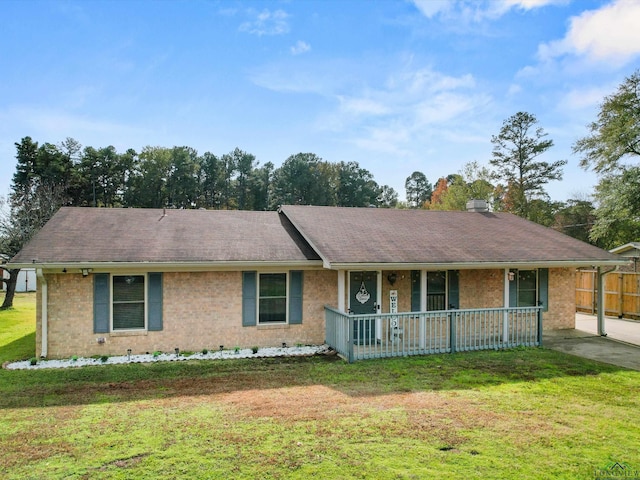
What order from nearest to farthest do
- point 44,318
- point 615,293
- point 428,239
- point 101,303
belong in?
point 44,318 → point 101,303 → point 428,239 → point 615,293

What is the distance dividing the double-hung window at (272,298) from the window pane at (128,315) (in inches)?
113

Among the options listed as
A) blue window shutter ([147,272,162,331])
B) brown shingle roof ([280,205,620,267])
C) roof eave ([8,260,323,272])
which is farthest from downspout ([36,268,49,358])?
brown shingle roof ([280,205,620,267])

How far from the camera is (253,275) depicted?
11078mm

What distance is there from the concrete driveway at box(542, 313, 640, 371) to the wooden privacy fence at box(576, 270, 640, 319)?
92cm

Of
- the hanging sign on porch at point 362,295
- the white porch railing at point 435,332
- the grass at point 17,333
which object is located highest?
the hanging sign on porch at point 362,295

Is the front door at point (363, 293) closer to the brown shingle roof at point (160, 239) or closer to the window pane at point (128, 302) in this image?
the brown shingle roof at point (160, 239)

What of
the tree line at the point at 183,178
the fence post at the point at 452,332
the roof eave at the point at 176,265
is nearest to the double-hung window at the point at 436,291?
the fence post at the point at 452,332

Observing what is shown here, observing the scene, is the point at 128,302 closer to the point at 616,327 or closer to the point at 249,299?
the point at 249,299

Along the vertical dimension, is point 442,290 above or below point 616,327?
above

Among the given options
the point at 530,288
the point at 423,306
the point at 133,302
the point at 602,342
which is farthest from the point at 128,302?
the point at 602,342

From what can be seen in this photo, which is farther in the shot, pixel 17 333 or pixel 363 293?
pixel 17 333

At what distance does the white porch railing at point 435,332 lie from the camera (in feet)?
33.4

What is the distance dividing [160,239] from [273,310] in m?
3.47

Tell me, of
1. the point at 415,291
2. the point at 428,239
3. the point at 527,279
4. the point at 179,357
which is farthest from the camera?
the point at 527,279
